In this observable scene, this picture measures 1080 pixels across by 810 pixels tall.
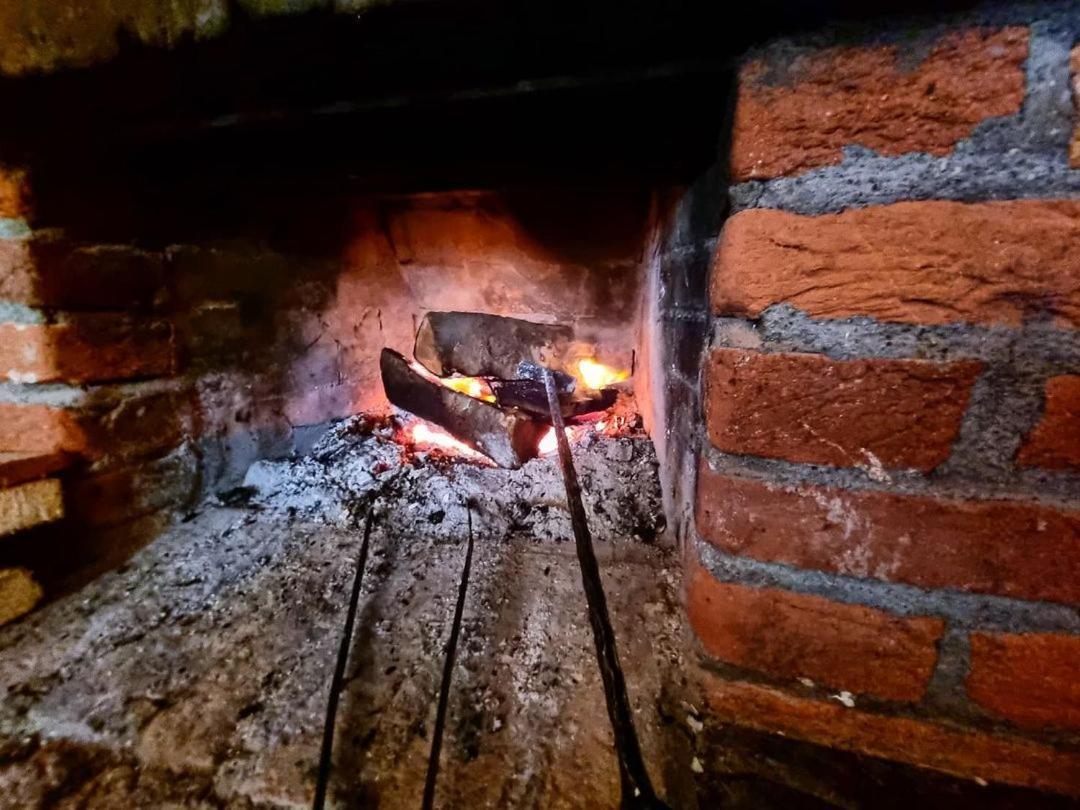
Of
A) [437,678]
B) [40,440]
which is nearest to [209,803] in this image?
[437,678]

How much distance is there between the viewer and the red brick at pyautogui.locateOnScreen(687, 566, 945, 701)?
53cm

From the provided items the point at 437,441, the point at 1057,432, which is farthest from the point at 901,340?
the point at 437,441

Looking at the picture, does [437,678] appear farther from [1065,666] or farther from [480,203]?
[480,203]

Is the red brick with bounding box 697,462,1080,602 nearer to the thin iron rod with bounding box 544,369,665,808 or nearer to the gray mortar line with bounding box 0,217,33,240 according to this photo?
the thin iron rod with bounding box 544,369,665,808

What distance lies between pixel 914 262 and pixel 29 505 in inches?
51.9

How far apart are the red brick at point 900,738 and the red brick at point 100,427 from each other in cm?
114

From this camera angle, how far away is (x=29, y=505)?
32.2 inches

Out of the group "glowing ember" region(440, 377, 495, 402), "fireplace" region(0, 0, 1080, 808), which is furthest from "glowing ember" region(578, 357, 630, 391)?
"fireplace" region(0, 0, 1080, 808)

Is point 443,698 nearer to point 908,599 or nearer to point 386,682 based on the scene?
point 386,682

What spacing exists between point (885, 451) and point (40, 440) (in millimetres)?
1322

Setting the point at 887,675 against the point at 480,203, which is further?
the point at 480,203

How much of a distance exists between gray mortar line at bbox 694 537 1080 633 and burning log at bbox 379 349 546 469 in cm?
70

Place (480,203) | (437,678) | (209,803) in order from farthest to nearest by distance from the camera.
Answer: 1. (480,203)
2. (437,678)
3. (209,803)

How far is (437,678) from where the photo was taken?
25.8 inches
